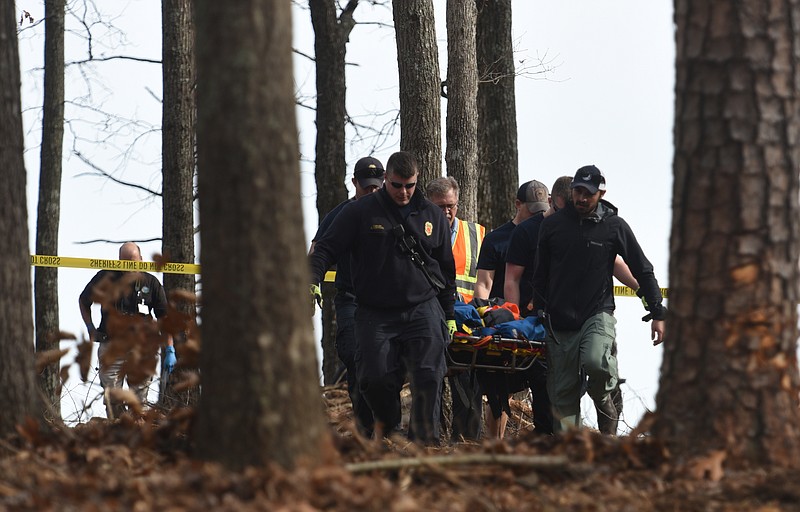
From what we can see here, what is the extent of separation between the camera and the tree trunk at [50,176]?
16797mm

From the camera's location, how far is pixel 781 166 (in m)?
5.13

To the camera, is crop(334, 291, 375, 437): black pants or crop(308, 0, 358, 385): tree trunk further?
crop(308, 0, 358, 385): tree trunk

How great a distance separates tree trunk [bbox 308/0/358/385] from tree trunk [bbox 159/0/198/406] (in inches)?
94.5

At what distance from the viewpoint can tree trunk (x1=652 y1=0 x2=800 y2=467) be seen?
199 inches

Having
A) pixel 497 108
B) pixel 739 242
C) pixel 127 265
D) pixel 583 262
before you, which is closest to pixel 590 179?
pixel 583 262

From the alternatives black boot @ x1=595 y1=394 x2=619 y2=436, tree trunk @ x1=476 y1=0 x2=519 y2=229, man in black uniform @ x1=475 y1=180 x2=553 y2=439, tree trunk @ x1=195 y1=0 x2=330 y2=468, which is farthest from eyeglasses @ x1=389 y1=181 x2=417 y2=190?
tree trunk @ x1=476 y1=0 x2=519 y2=229

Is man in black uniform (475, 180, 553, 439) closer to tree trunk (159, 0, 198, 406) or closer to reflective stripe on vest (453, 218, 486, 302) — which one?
reflective stripe on vest (453, 218, 486, 302)

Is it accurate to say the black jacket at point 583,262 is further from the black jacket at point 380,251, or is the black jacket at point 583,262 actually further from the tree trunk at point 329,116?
the tree trunk at point 329,116

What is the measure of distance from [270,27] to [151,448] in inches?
74.7

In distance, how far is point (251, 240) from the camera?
4168mm

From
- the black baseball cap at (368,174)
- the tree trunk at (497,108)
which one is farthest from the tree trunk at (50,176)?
the black baseball cap at (368,174)

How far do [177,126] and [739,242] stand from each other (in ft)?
32.2

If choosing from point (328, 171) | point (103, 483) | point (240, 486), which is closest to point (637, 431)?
point (240, 486)

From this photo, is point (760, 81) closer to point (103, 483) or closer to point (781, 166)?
point (781, 166)
